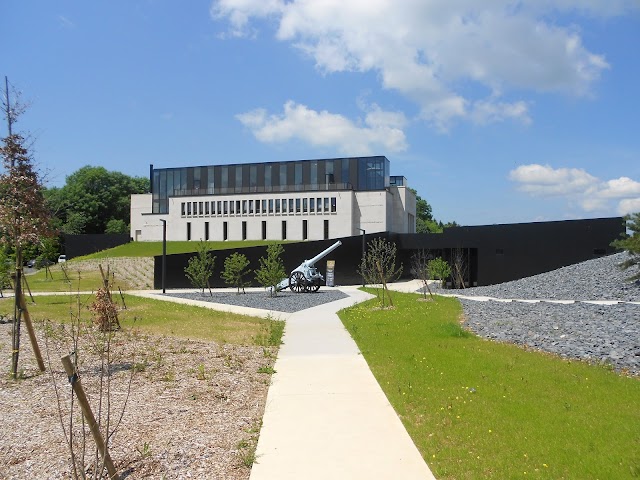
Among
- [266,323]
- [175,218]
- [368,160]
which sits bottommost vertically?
[266,323]

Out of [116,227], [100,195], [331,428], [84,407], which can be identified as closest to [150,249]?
[116,227]

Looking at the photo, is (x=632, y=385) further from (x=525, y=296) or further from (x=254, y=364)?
(x=525, y=296)

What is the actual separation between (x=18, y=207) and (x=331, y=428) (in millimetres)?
6028

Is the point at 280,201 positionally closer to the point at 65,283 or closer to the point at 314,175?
the point at 314,175

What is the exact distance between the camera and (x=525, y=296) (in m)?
23.4

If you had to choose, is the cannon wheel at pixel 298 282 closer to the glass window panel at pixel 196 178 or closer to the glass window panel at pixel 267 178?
the glass window panel at pixel 267 178

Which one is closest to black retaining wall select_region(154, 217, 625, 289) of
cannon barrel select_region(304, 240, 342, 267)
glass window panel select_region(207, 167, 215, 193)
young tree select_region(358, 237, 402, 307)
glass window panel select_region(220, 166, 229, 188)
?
cannon barrel select_region(304, 240, 342, 267)

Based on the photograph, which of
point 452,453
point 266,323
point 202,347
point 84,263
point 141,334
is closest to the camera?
point 452,453

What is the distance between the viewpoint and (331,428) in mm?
5887

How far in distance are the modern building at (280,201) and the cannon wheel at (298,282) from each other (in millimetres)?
31902

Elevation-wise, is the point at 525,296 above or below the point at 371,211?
below

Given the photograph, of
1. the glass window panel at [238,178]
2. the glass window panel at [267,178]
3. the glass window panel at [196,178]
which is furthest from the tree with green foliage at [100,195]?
the glass window panel at [267,178]

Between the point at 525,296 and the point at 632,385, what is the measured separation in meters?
16.6

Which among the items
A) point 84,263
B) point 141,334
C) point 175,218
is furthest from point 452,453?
point 175,218
